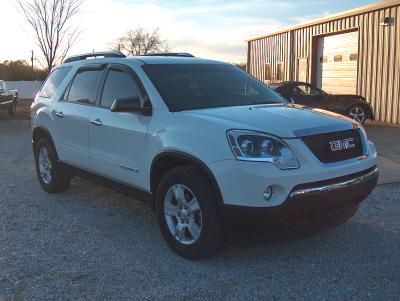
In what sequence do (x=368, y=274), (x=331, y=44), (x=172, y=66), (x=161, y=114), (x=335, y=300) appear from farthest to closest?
(x=331, y=44), (x=172, y=66), (x=161, y=114), (x=368, y=274), (x=335, y=300)

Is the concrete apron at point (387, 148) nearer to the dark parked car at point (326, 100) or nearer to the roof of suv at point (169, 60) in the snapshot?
the dark parked car at point (326, 100)

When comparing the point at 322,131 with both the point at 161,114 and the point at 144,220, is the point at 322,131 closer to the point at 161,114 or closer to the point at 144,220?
the point at 161,114

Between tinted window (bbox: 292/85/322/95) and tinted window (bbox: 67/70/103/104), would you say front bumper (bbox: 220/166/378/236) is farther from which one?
tinted window (bbox: 292/85/322/95)

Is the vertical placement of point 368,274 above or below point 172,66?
below

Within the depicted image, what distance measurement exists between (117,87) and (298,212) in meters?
2.53

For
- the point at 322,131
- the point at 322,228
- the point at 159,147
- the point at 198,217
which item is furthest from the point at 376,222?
the point at 159,147

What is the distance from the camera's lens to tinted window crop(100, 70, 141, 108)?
17.2 ft

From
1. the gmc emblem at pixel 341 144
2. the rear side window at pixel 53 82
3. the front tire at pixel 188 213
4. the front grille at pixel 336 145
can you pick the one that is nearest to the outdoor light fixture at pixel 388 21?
the rear side window at pixel 53 82

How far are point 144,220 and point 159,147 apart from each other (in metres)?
1.41

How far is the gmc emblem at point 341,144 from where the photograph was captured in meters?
4.26

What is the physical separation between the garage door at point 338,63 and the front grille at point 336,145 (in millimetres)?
15207

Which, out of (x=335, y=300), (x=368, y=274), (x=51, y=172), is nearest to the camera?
(x=335, y=300)

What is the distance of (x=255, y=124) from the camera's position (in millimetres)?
4133

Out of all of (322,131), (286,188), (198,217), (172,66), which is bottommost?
(198,217)
